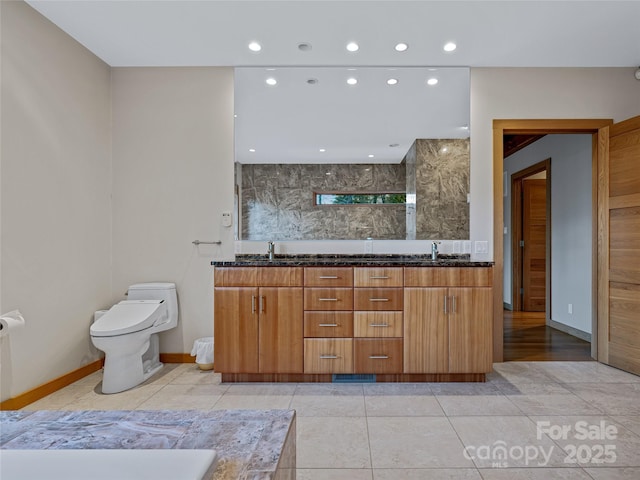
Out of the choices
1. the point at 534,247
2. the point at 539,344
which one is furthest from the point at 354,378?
the point at 534,247

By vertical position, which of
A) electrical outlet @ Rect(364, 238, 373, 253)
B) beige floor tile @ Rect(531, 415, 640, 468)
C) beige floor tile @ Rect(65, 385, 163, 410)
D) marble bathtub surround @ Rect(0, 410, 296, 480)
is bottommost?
beige floor tile @ Rect(65, 385, 163, 410)

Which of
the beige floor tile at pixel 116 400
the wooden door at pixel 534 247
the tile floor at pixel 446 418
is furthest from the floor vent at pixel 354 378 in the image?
the wooden door at pixel 534 247

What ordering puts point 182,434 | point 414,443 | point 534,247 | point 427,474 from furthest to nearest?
point 534,247
point 414,443
point 427,474
point 182,434

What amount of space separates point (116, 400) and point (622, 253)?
395cm

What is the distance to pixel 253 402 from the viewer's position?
7.55 ft

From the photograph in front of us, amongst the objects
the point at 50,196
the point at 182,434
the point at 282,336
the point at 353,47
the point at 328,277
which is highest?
the point at 353,47

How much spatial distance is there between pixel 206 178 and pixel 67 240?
1.14m

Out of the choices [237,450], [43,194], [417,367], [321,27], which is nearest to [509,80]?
[321,27]

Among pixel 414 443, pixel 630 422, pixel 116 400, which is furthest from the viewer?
pixel 116 400

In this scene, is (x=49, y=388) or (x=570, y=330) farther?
(x=570, y=330)

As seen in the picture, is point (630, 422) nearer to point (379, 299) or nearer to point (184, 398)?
point (379, 299)

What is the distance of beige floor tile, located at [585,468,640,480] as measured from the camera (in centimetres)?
155

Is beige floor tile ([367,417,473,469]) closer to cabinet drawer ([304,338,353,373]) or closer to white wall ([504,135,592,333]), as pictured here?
cabinet drawer ([304,338,353,373])

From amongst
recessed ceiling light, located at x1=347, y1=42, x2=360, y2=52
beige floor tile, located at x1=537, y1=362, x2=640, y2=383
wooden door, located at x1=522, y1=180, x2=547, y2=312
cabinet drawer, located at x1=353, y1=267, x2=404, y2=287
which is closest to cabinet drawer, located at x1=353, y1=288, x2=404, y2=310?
cabinet drawer, located at x1=353, y1=267, x2=404, y2=287
